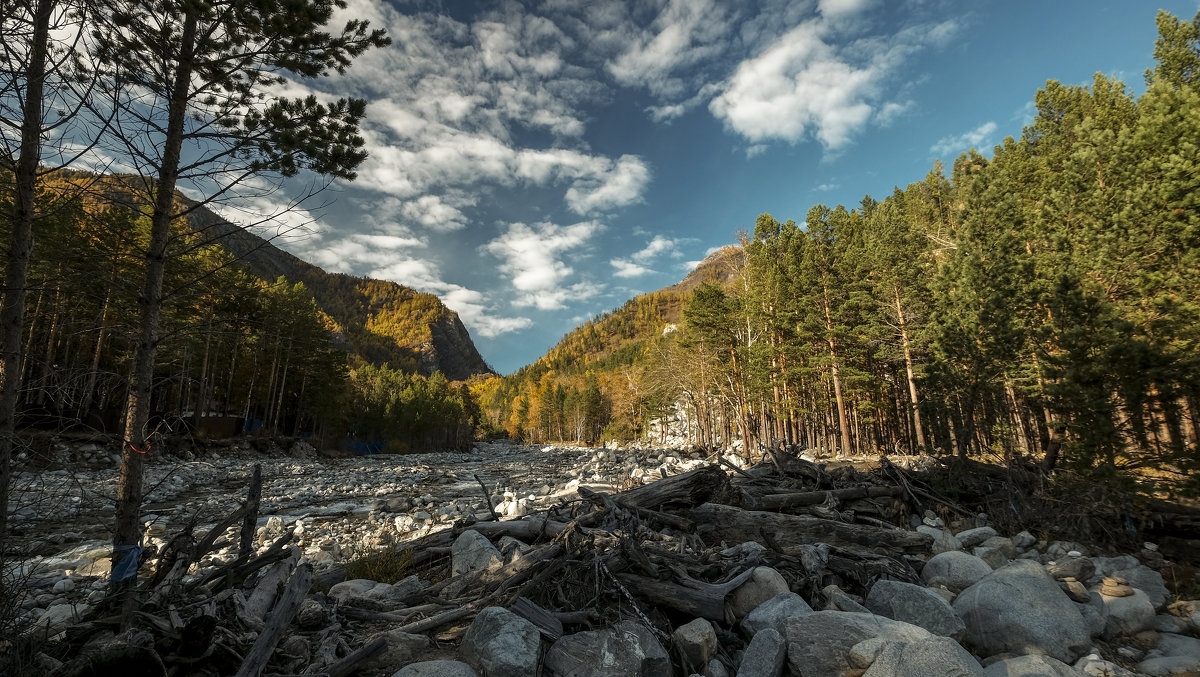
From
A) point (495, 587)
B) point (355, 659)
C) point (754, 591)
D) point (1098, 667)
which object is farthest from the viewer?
point (754, 591)

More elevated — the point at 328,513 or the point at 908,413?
the point at 908,413

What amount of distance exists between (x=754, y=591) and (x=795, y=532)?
270 cm

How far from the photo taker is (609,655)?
3.97 meters

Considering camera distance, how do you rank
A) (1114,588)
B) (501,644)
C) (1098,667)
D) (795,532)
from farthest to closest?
(795,532), (1114,588), (1098,667), (501,644)

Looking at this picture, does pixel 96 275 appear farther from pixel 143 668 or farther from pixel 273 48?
pixel 143 668

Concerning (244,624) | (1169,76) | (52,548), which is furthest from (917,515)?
(1169,76)

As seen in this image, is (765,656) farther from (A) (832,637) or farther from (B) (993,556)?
(B) (993,556)

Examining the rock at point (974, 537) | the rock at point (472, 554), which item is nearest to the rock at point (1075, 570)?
the rock at point (974, 537)

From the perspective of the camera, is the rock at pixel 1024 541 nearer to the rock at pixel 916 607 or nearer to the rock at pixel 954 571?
the rock at pixel 954 571

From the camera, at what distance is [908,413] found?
1267 inches

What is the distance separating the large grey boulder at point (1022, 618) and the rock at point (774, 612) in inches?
69.7

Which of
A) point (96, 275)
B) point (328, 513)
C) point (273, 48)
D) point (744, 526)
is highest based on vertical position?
point (273, 48)

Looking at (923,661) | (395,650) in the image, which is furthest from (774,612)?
(395,650)

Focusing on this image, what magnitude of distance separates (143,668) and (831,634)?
5.01 metres
